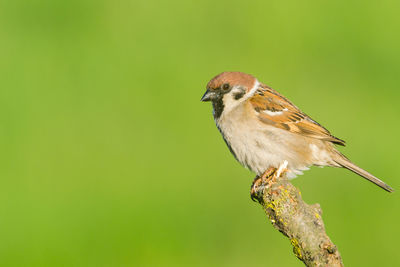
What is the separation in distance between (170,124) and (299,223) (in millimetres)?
3376

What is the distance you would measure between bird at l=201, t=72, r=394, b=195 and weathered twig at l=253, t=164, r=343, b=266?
102 cm

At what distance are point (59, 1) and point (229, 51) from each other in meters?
1.60

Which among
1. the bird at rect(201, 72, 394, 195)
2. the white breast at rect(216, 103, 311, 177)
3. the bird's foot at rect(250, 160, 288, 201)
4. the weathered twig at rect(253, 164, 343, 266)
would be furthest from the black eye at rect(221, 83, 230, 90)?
the weathered twig at rect(253, 164, 343, 266)

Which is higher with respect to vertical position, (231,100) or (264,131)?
(231,100)

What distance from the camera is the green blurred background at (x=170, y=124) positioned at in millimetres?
4680

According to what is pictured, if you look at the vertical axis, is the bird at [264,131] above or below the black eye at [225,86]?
below

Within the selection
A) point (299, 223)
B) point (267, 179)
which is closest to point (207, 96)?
point (267, 179)

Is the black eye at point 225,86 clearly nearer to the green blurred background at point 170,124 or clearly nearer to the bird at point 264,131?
the bird at point 264,131

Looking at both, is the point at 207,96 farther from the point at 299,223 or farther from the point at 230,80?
the point at 299,223

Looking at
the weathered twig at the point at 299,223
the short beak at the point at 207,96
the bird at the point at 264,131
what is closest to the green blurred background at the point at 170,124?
the bird at the point at 264,131

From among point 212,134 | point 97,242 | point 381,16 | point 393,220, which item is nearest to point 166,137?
point 212,134

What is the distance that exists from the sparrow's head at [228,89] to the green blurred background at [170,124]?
108 centimetres

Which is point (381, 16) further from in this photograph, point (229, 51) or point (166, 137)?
point (166, 137)

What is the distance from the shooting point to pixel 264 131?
12.7 feet
